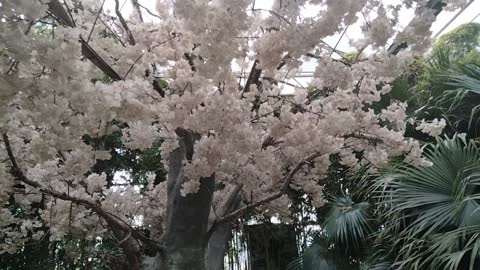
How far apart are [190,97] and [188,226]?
863mm

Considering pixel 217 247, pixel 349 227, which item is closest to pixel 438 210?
pixel 349 227

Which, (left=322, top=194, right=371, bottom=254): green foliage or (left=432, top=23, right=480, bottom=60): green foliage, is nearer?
(left=322, top=194, right=371, bottom=254): green foliage

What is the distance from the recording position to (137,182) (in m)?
6.61

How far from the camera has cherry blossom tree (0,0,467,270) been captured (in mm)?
1957

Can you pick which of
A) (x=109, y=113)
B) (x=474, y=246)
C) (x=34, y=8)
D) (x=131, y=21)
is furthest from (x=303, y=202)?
(x=34, y=8)

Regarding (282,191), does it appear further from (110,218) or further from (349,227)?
(349,227)

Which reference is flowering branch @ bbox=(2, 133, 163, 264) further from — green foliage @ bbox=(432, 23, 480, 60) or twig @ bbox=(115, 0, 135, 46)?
green foliage @ bbox=(432, 23, 480, 60)

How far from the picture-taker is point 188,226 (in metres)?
2.84

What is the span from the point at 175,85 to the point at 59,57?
0.81m

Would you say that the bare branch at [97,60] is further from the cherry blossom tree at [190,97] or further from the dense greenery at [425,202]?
the dense greenery at [425,202]

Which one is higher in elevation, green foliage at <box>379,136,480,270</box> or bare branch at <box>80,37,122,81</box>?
bare branch at <box>80,37,122,81</box>

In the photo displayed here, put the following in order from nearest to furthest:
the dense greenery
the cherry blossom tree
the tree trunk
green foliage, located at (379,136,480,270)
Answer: the cherry blossom tree → green foliage, located at (379,136,480,270) → the dense greenery → the tree trunk

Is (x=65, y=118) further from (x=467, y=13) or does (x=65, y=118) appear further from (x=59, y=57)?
(x=467, y=13)

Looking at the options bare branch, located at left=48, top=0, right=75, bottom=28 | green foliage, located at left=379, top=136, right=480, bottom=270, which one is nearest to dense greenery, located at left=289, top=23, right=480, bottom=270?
green foliage, located at left=379, top=136, right=480, bottom=270
